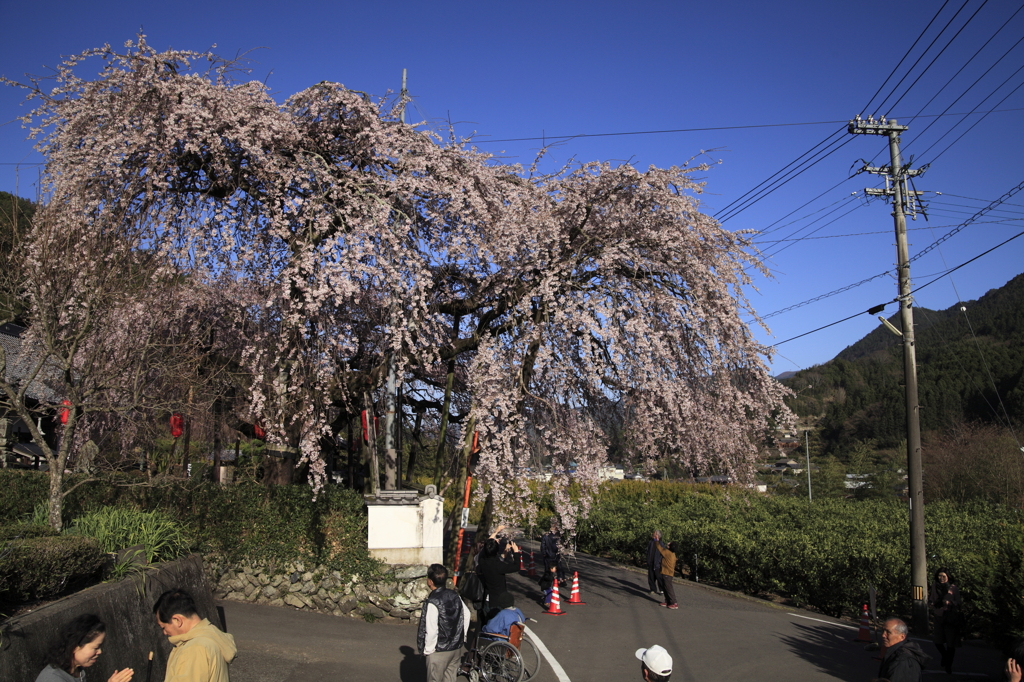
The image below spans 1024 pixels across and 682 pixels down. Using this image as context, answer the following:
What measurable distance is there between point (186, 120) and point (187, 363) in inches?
144

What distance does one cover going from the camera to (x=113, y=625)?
6328 mm

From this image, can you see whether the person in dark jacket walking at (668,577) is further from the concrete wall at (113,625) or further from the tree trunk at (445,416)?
the concrete wall at (113,625)

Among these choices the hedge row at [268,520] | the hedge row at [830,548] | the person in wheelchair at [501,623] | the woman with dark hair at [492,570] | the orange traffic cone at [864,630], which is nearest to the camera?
the person in wheelchair at [501,623]

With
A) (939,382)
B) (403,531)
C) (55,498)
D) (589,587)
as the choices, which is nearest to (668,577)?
(589,587)

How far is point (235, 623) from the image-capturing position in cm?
960

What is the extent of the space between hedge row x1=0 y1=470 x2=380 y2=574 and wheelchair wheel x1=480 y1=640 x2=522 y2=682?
3.84 meters

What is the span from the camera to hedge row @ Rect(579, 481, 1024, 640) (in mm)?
10383

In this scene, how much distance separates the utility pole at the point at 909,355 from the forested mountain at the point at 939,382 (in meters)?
31.8

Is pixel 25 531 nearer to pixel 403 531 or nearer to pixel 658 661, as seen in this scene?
pixel 403 531

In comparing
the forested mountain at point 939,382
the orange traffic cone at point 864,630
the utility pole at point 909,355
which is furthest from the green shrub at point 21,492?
the forested mountain at point 939,382

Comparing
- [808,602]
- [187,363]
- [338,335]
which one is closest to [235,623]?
[187,363]

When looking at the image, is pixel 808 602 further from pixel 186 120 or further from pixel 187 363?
pixel 186 120

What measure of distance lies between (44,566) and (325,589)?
5.50m

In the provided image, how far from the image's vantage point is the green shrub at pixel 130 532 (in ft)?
25.0
